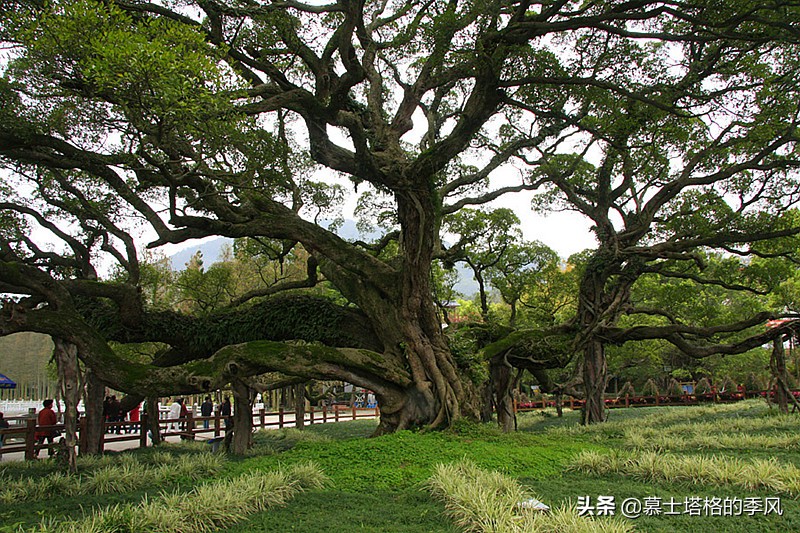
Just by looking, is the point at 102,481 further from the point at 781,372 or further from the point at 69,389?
the point at 781,372

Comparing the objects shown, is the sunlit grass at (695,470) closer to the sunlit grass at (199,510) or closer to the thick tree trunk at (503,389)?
the sunlit grass at (199,510)

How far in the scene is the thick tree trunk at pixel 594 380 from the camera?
14086 millimetres

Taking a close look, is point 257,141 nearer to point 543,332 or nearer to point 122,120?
point 122,120

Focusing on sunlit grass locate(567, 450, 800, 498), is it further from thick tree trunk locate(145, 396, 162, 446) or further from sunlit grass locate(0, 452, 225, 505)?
thick tree trunk locate(145, 396, 162, 446)

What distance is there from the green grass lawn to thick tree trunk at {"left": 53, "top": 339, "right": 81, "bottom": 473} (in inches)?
34.7

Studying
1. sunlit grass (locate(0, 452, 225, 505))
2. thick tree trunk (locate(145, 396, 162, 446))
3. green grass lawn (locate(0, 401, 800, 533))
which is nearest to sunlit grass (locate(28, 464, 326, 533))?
green grass lawn (locate(0, 401, 800, 533))

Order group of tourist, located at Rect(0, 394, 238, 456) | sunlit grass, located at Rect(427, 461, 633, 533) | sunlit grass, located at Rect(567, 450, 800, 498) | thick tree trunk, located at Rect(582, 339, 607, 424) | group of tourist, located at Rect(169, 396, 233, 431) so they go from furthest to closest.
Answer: group of tourist, located at Rect(169, 396, 233, 431) < thick tree trunk, located at Rect(582, 339, 607, 424) < group of tourist, located at Rect(0, 394, 238, 456) < sunlit grass, located at Rect(567, 450, 800, 498) < sunlit grass, located at Rect(427, 461, 633, 533)

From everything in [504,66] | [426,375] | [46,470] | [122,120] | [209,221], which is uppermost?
[504,66]

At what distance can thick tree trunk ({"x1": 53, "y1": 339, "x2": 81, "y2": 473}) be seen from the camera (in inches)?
278

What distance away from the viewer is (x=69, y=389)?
Result: 729 cm

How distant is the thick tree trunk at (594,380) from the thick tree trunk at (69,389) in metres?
11.8

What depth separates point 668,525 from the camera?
170 inches

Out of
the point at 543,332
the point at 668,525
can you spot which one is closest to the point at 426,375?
the point at 543,332

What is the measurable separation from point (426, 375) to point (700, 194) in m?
9.60
